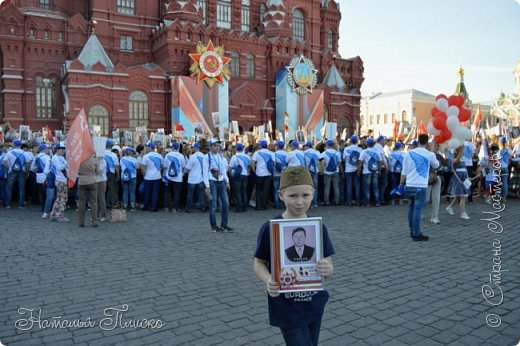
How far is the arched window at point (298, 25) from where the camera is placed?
148ft

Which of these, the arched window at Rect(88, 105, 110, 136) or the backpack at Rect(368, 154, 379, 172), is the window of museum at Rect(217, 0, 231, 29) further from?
the backpack at Rect(368, 154, 379, 172)

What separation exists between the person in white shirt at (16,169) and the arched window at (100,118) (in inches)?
738

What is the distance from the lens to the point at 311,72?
4041cm

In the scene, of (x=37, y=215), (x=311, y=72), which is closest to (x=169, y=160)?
(x=37, y=215)

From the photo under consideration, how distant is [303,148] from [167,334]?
34.2 feet

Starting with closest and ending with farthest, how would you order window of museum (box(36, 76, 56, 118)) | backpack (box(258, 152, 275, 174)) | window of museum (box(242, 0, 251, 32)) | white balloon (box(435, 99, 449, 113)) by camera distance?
white balloon (box(435, 99, 449, 113)) → backpack (box(258, 152, 275, 174)) → window of museum (box(36, 76, 56, 118)) → window of museum (box(242, 0, 251, 32))

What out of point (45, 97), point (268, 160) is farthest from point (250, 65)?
point (268, 160)

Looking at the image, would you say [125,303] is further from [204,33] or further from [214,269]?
[204,33]

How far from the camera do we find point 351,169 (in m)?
13.8

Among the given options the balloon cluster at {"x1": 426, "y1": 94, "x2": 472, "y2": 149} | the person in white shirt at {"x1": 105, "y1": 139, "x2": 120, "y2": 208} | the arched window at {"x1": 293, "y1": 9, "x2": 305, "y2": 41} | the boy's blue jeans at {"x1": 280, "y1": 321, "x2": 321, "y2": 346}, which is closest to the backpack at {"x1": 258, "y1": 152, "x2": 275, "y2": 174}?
the person in white shirt at {"x1": 105, "y1": 139, "x2": 120, "y2": 208}

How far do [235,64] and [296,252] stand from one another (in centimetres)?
3785

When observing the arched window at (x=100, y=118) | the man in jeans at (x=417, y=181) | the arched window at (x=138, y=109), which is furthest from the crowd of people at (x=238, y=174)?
the arched window at (x=138, y=109)

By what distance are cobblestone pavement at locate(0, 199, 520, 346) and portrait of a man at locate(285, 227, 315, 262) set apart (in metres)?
1.74

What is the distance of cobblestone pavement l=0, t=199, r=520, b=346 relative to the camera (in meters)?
4.29
